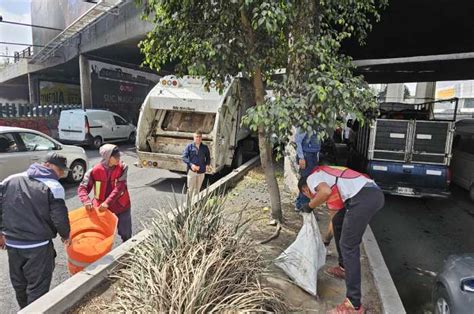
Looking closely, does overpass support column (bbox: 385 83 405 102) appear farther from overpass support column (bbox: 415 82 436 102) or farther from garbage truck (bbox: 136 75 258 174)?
garbage truck (bbox: 136 75 258 174)

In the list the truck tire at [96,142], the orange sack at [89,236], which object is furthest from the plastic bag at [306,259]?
the truck tire at [96,142]

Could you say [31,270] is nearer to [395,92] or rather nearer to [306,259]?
[306,259]

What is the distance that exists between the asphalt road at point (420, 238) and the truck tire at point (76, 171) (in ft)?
23.3

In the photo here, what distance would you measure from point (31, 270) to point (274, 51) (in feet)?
12.3

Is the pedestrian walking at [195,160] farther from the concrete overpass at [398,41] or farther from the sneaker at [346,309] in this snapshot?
the concrete overpass at [398,41]

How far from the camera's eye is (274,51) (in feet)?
15.4

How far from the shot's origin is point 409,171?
8.25 m

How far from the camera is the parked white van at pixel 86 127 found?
14.6m

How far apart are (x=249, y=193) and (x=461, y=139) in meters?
6.92

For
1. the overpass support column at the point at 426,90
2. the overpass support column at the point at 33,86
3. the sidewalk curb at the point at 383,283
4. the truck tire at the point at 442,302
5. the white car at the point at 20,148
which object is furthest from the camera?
the overpass support column at the point at 426,90

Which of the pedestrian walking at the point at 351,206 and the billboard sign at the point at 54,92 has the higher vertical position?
the billboard sign at the point at 54,92

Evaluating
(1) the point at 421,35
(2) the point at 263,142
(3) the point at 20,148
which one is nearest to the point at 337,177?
(2) the point at 263,142

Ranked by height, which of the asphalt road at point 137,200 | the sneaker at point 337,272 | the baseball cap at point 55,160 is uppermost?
the baseball cap at point 55,160

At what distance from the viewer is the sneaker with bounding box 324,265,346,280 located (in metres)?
3.90
